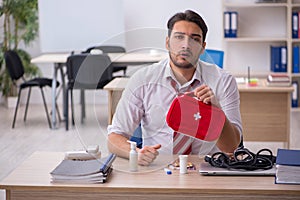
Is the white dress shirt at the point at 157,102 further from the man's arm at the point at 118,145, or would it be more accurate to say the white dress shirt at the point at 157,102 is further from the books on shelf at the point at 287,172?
the books on shelf at the point at 287,172

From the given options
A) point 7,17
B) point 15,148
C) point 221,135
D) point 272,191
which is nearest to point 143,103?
point 221,135

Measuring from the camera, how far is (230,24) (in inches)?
291

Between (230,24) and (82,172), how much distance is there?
5.22 m

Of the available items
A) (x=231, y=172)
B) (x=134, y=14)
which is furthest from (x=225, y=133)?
(x=134, y=14)

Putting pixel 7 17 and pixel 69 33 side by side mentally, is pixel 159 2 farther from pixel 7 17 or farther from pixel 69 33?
pixel 7 17

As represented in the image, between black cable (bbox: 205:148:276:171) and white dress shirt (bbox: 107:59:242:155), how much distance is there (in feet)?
0.34

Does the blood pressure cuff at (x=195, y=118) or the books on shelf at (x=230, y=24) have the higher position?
the books on shelf at (x=230, y=24)

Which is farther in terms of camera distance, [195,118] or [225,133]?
[225,133]

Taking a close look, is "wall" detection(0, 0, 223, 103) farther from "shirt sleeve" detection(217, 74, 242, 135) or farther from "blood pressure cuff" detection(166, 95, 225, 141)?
"blood pressure cuff" detection(166, 95, 225, 141)

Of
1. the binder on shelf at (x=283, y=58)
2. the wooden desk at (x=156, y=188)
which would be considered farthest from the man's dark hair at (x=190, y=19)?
the binder on shelf at (x=283, y=58)

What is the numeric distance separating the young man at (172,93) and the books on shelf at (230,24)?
4.68 m

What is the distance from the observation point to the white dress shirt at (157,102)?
8.71 ft

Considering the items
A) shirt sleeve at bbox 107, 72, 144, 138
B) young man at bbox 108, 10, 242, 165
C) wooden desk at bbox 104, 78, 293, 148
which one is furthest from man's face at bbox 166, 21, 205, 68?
wooden desk at bbox 104, 78, 293, 148

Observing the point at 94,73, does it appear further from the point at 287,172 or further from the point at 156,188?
the point at 287,172
